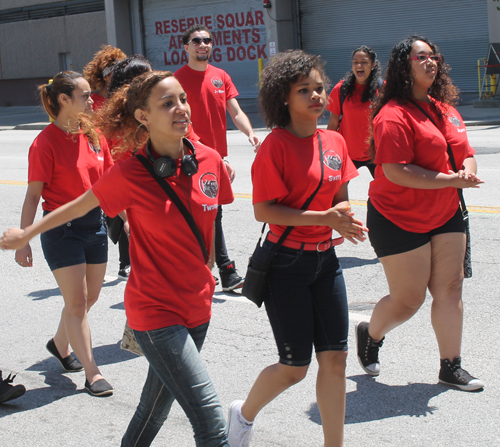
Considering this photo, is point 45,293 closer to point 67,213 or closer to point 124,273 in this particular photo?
point 124,273

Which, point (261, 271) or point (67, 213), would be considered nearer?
point (67, 213)

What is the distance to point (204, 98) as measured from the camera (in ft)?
21.4

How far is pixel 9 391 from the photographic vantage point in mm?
4281

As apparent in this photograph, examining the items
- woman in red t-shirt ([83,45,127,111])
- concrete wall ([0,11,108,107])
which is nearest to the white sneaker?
woman in red t-shirt ([83,45,127,111])

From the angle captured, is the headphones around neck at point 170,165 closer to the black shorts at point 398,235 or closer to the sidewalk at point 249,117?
the black shorts at point 398,235

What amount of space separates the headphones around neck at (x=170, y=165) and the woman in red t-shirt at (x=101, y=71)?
8.90ft

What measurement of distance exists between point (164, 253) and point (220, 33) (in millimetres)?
27798

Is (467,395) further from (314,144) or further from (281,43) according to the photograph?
(281,43)

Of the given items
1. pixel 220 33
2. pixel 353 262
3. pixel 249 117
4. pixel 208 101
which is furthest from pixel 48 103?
pixel 220 33

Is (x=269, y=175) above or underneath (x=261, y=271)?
above

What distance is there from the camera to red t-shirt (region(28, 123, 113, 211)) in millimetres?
4316

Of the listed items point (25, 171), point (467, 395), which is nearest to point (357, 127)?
point (467, 395)

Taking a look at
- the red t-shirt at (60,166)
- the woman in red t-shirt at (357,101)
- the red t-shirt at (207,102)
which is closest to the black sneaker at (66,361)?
the red t-shirt at (60,166)

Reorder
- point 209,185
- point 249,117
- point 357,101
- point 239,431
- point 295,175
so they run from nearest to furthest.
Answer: point 209,185
point 295,175
point 239,431
point 357,101
point 249,117
